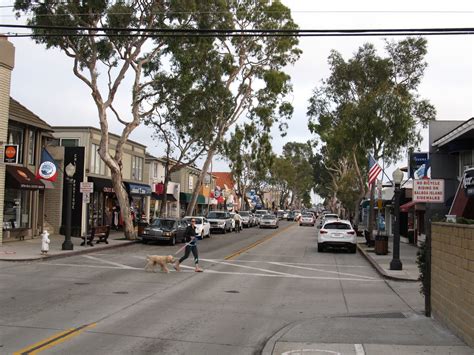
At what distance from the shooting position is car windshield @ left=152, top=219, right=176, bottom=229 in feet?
97.3

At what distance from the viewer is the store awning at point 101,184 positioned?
34062mm

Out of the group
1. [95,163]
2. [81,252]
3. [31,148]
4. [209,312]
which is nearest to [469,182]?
[209,312]

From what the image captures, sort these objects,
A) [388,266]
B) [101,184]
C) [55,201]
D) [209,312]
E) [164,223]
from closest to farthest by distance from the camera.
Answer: [209,312]
[388,266]
[164,223]
[55,201]
[101,184]

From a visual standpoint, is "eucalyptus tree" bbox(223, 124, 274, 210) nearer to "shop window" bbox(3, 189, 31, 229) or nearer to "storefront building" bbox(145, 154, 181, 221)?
"storefront building" bbox(145, 154, 181, 221)

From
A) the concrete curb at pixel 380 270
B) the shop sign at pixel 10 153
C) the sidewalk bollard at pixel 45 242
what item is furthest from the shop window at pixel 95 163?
the concrete curb at pixel 380 270

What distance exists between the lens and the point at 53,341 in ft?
25.8

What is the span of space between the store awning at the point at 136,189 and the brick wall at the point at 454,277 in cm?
3141

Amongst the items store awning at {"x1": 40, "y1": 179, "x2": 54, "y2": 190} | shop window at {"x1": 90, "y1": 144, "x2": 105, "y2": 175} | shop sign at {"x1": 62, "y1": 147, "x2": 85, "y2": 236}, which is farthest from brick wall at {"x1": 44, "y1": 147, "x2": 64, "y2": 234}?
shop window at {"x1": 90, "y1": 144, "x2": 105, "y2": 175}

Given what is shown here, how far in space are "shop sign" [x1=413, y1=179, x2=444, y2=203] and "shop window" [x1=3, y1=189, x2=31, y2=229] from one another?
63.3ft

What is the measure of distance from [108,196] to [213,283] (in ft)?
80.8

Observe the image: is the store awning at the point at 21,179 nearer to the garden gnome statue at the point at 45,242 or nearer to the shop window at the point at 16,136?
the shop window at the point at 16,136

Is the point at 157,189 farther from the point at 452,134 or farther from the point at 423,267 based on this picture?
the point at 423,267

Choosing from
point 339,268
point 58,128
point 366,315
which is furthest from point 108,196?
point 366,315

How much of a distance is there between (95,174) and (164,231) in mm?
8976
